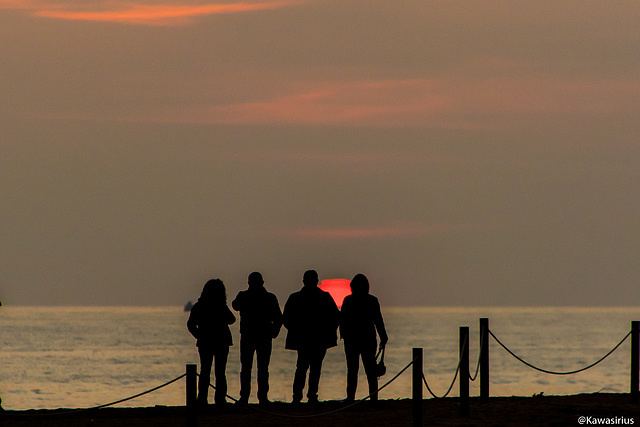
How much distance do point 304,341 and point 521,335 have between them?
16284cm

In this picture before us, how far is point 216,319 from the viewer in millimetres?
17344

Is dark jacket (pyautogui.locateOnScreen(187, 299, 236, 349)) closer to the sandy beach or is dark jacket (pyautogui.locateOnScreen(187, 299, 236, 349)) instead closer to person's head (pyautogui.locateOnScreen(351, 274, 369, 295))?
the sandy beach

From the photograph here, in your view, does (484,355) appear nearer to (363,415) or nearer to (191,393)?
(363,415)

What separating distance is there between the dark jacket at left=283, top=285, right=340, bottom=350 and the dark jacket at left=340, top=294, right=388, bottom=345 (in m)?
0.22

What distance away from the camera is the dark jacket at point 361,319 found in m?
17.3

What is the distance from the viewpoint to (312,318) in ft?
57.4

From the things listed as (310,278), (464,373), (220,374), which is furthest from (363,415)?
(220,374)

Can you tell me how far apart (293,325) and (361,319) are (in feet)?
3.35

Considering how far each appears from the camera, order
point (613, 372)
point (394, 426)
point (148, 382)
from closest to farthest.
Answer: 1. point (394, 426)
2. point (148, 382)
3. point (613, 372)

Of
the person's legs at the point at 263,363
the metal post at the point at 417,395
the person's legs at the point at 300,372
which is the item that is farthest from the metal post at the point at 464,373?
the person's legs at the point at 263,363

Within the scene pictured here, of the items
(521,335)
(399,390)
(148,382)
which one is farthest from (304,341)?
(521,335)

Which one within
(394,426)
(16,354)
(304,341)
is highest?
(16,354)

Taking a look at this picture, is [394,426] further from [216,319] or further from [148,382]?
[148,382]

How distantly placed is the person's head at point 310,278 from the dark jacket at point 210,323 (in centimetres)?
116
